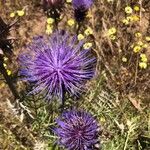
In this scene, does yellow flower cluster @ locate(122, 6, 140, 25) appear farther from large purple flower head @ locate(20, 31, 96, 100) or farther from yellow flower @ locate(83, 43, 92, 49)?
large purple flower head @ locate(20, 31, 96, 100)

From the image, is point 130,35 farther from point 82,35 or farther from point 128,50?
point 82,35

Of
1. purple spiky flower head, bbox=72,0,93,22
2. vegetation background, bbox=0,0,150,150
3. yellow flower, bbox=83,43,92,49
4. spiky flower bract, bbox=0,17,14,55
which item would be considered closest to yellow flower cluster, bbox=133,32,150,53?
vegetation background, bbox=0,0,150,150

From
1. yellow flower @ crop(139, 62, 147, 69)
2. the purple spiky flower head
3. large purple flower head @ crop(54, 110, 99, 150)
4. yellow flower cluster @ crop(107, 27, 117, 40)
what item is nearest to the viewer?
large purple flower head @ crop(54, 110, 99, 150)

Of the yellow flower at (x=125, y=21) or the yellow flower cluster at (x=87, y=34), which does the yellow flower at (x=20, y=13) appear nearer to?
the yellow flower cluster at (x=87, y=34)

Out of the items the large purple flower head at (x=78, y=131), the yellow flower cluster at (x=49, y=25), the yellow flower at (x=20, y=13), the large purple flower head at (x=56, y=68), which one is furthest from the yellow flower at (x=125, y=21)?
the large purple flower head at (x=78, y=131)

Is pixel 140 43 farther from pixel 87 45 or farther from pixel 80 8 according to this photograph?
pixel 80 8
